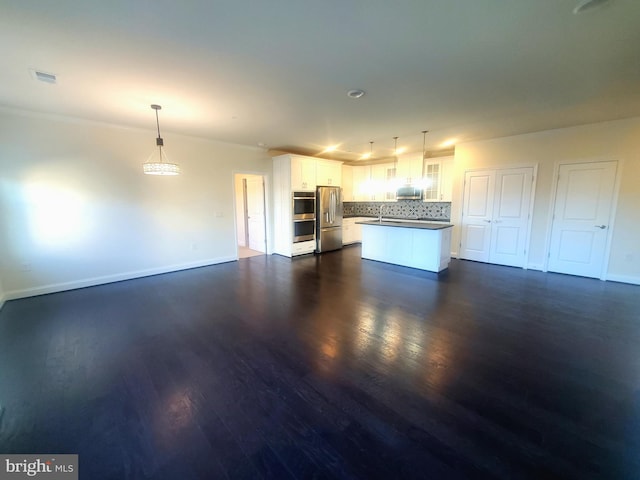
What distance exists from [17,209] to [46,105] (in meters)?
1.52

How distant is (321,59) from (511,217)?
515cm

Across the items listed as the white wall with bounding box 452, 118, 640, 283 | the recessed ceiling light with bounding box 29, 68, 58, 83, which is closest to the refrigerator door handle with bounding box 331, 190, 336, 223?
the white wall with bounding box 452, 118, 640, 283

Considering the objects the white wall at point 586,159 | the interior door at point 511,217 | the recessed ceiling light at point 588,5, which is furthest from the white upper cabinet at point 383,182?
the recessed ceiling light at point 588,5

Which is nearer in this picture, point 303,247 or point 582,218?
point 582,218

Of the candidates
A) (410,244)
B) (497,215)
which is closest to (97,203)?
(410,244)

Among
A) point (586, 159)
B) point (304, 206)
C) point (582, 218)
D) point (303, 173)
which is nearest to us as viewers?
point (586, 159)

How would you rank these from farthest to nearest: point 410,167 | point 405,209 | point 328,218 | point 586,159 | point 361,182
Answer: point 361,182 < point 405,209 < point 328,218 < point 410,167 < point 586,159

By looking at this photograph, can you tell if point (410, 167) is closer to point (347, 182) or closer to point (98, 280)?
point (347, 182)

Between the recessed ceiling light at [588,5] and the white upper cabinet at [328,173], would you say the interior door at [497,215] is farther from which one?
the recessed ceiling light at [588,5]

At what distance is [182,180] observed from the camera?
16.7 feet

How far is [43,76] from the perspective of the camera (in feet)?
8.57

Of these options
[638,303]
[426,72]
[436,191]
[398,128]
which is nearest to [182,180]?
[398,128]

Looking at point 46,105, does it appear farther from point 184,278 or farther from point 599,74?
point 599,74

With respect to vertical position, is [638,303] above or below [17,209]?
below
